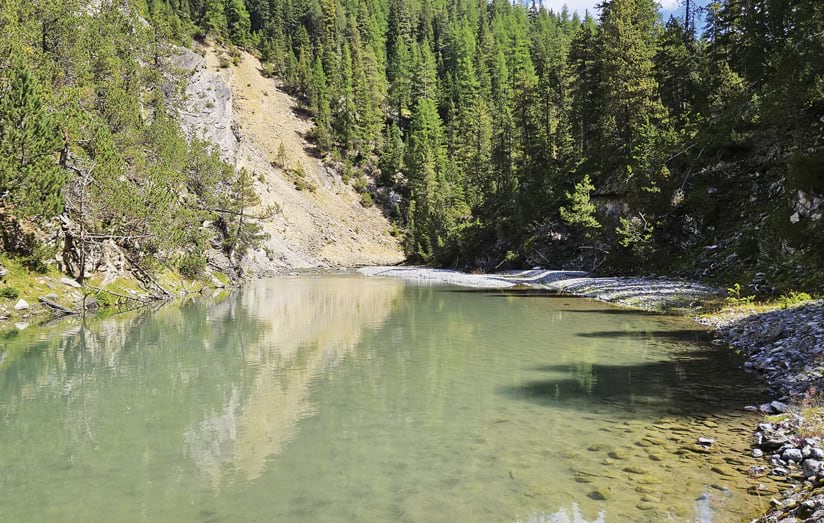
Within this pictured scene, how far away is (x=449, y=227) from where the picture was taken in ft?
285

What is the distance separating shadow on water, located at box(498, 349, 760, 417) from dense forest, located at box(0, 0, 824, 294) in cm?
1040

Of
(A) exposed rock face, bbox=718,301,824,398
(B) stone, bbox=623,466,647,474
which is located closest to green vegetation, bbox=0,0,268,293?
(B) stone, bbox=623,466,647,474

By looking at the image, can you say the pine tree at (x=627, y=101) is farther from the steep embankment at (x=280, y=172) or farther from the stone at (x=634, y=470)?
the steep embankment at (x=280, y=172)

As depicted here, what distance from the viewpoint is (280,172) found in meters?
105

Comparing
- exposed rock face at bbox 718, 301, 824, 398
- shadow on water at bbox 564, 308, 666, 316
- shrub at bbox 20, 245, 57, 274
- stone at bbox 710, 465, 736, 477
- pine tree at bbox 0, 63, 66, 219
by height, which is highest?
pine tree at bbox 0, 63, 66, 219

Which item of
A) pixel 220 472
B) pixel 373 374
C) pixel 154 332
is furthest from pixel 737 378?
pixel 154 332

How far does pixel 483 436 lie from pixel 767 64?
1473 inches

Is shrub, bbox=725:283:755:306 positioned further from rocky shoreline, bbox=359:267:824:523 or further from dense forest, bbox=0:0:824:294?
dense forest, bbox=0:0:824:294

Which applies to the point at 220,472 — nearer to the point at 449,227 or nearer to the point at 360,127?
the point at 449,227

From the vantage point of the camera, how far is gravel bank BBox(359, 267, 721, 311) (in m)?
29.1

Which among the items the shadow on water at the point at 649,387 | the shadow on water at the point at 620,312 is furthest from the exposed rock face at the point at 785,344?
the shadow on water at the point at 620,312

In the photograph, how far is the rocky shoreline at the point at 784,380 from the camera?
24.3ft

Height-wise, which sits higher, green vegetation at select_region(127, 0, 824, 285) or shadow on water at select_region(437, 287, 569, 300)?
green vegetation at select_region(127, 0, 824, 285)

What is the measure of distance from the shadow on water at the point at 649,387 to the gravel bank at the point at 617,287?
12.3 m
